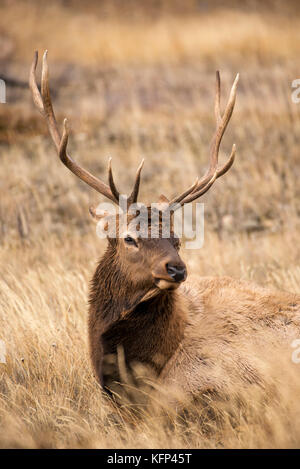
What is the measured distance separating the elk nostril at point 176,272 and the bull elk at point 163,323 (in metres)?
0.05

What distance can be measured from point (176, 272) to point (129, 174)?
6.59 metres

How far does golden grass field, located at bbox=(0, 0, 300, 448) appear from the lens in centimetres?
358

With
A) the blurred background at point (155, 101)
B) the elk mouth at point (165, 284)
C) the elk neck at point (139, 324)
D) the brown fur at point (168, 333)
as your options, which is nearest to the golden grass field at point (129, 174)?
the blurred background at point (155, 101)

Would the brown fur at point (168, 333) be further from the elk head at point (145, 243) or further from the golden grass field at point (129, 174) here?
the golden grass field at point (129, 174)

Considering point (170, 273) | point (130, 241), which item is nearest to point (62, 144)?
point (130, 241)

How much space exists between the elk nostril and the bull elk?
0.17 feet

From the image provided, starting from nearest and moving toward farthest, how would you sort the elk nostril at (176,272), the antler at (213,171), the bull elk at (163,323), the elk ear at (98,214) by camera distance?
the elk nostril at (176,272) → the bull elk at (163,323) → the antler at (213,171) → the elk ear at (98,214)

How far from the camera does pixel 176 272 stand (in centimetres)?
329

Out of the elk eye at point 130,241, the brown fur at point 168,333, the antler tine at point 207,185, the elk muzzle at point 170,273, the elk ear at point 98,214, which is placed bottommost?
the brown fur at point 168,333

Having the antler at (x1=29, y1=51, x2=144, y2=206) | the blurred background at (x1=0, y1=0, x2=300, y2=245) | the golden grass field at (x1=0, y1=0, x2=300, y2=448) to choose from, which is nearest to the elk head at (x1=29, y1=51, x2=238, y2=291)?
the antler at (x1=29, y1=51, x2=144, y2=206)

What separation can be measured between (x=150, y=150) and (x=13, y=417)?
746cm

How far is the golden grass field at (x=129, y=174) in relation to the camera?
3.58 metres

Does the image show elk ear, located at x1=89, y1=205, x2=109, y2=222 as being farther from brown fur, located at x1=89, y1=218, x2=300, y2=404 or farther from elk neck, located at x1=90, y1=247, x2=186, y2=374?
elk neck, located at x1=90, y1=247, x2=186, y2=374

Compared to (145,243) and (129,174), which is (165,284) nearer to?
(145,243)
